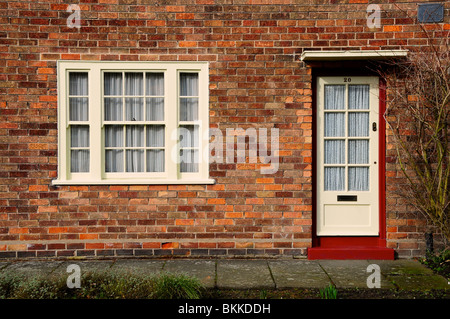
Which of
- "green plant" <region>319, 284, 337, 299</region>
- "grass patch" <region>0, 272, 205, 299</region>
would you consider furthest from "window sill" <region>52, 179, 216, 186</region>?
"green plant" <region>319, 284, 337, 299</region>

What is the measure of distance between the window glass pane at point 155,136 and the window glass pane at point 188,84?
2.07 ft

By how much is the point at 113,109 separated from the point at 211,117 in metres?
1.48

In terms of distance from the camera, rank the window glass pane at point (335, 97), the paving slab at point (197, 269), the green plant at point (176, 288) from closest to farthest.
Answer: the green plant at point (176, 288) < the paving slab at point (197, 269) < the window glass pane at point (335, 97)

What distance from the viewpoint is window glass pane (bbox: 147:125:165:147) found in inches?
268

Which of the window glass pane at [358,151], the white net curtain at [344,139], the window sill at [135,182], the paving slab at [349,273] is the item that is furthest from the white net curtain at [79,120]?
the window glass pane at [358,151]

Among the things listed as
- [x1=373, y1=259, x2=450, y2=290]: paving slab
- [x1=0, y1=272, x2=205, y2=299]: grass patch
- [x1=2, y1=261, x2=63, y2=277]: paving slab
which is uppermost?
[x1=0, y1=272, x2=205, y2=299]: grass patch

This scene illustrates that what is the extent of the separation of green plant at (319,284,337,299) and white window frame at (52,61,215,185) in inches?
92.5

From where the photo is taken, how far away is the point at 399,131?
667 cm

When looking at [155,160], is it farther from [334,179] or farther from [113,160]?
[334,179]

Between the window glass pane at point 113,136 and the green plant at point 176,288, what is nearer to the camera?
the green plant at point 176,288

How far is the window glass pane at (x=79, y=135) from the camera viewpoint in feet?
22.2

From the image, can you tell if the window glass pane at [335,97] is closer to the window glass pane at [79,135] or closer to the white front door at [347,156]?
the white front door at [347,156]

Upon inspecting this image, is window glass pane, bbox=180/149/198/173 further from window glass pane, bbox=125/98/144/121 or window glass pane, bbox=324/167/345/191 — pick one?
window glass pane, bbox=324/167/345/191

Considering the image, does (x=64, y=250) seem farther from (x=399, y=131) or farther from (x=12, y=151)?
(x=399, y=131)
